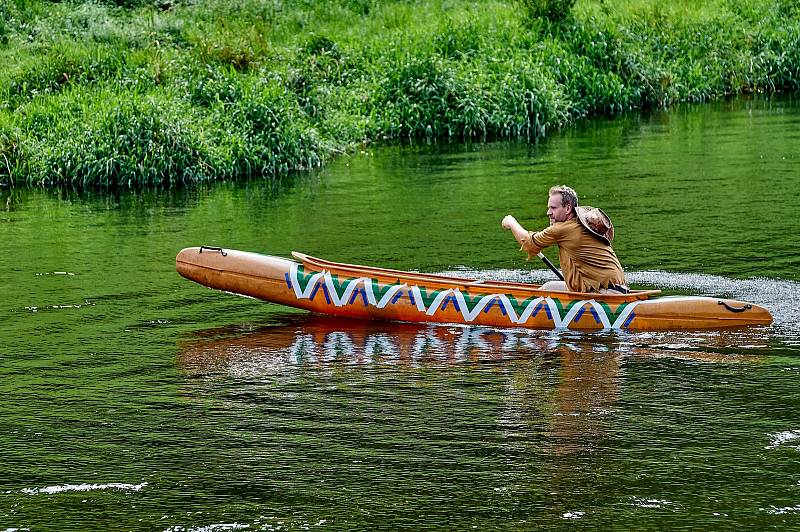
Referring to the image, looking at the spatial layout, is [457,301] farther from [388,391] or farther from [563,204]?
[388,391]

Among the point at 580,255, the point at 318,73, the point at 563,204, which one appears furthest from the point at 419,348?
the point at 318,73

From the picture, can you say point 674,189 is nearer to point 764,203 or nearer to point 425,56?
point 764,203

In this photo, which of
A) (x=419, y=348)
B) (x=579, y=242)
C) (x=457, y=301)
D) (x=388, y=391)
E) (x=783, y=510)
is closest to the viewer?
(x=783, y=510)

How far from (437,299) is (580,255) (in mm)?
1259

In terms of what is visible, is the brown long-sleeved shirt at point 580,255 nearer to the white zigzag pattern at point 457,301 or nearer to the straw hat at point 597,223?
the straw hat at point 597,223

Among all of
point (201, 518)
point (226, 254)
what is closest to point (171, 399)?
point (201, 518)

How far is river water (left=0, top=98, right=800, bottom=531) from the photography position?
702 centimetres

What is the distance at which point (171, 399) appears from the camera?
9.15 meters

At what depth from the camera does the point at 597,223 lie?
35.5ft

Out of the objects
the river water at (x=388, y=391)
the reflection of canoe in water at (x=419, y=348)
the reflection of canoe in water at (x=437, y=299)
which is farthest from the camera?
the reflection of canoe in water at (x=437, y=299)

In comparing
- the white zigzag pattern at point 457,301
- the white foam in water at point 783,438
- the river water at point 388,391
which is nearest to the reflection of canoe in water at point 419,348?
the river water at point 388,391

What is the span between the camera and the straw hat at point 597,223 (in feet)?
35.3

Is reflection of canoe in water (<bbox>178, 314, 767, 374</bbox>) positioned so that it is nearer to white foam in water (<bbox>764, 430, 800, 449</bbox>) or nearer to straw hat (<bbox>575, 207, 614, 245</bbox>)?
straw hat (<bbox>575, 207, 614, 245</bbox>)

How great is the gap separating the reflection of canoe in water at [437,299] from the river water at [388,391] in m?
0.17
